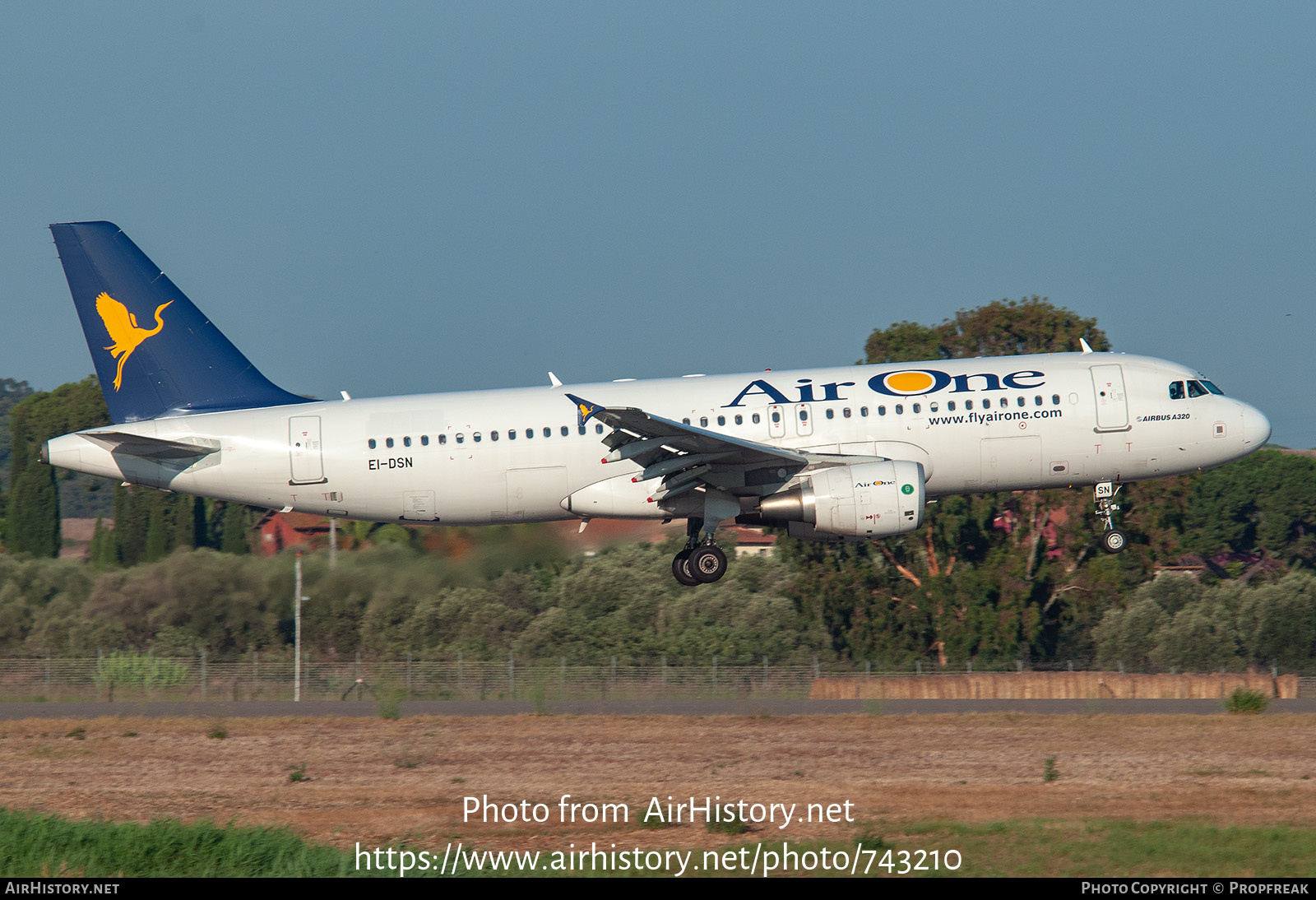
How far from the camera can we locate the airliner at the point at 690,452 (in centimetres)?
2603

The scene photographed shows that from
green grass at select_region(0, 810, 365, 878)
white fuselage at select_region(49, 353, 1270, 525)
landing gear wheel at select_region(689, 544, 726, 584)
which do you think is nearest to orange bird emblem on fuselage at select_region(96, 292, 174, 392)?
white fuselage at select_region(49, 353, 1270, 525)

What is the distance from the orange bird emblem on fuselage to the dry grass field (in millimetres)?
7686

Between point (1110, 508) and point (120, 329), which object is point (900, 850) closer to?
point (1110, 508)

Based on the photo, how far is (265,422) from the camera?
26484 mm

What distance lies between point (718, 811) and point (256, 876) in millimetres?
6005

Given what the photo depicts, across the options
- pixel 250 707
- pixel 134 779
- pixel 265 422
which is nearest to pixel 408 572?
pixel 250 707

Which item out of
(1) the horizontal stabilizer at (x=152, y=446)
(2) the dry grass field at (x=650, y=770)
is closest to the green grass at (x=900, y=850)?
(2) the dry grass field at (x=650, y=770)

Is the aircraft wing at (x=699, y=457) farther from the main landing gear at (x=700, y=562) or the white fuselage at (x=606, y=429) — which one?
the main landing gear at (x=700, y=562)

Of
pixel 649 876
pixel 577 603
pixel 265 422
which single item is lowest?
pixel 649 876

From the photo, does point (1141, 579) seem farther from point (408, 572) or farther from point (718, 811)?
point (718, 811)

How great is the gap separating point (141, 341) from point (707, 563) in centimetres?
1199

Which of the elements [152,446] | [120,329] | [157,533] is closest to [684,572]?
Answer: [152,446]

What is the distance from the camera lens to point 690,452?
A: 25.4 metres

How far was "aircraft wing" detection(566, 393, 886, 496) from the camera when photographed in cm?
2431
